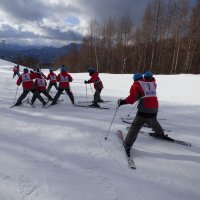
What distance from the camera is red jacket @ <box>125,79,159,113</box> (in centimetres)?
452

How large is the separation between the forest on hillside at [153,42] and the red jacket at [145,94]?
1938cm

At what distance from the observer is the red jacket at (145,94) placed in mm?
4516

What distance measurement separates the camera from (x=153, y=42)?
2586 centimetres

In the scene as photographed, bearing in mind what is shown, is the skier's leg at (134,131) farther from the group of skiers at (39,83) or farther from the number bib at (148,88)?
the group of skiers at (39,83)

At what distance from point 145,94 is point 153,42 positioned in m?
22.9

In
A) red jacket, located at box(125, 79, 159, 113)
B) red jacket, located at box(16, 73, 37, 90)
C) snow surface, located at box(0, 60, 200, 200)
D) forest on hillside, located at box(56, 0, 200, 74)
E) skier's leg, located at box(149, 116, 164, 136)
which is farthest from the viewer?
forest on hillside, located at box(56, 0, 200, 74)

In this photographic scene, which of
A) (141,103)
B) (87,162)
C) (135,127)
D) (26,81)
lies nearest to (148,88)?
(141,103)

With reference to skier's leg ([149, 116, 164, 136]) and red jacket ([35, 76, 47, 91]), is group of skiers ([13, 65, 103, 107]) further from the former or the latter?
skier's leg ([149, 116, 164, 136])

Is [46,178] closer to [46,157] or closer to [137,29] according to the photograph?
[46,157]

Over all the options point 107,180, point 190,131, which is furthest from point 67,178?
point 190,131

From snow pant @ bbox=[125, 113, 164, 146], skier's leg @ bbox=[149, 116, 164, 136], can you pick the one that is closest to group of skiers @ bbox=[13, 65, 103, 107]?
skier's leg @ bbox=[149, 116, 164, 136]

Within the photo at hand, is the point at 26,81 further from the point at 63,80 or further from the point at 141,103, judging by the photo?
the point at 141,103

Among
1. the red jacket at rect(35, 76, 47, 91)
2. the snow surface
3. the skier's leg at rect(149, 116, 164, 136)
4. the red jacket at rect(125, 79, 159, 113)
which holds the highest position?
the red jacket at rect(125, 79, 159, 113)

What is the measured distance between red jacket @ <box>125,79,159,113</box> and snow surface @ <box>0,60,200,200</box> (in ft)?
3.11
